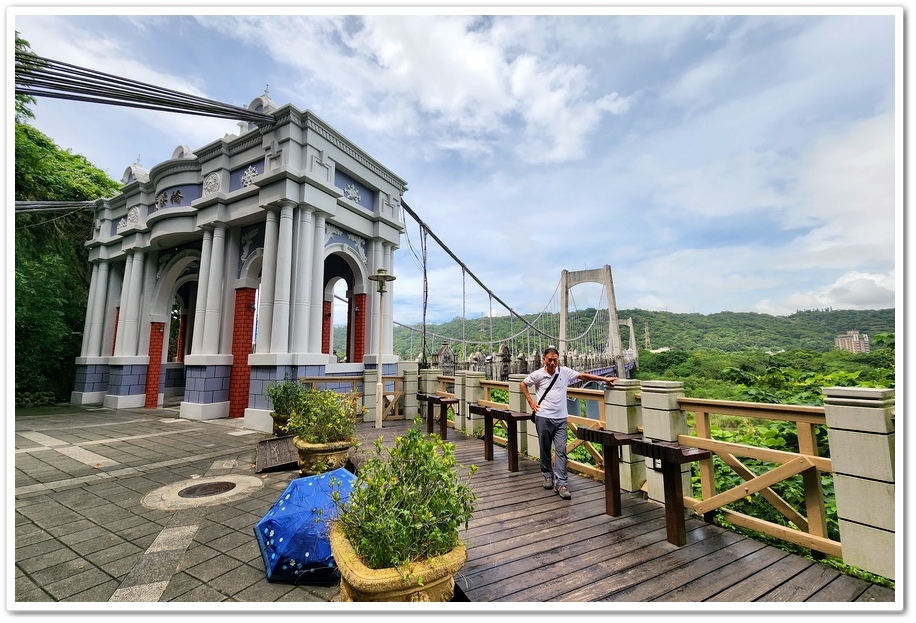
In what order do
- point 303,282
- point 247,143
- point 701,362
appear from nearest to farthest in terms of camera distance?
point 303,282
point 247,143
point 701,362

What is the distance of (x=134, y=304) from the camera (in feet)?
40.7

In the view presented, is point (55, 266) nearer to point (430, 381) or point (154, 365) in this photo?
point (154, 365)

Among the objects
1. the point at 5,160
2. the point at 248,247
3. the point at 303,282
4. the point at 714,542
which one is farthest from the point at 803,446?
the point at 248,247

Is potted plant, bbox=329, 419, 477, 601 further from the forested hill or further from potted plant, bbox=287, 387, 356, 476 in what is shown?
potted plant, bbox=287, 387, 356, 476

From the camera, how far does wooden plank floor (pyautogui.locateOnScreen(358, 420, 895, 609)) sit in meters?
2.11

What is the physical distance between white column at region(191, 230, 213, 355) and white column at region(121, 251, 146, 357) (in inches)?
149

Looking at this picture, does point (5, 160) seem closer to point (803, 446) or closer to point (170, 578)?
point (170, 578)

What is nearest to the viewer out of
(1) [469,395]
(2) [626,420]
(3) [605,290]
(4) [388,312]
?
(2) [626,420]

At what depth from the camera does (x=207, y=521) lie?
3447mm

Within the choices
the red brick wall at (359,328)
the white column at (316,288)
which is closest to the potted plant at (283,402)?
the white column at (316,288)

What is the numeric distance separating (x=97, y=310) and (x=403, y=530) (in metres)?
16.7

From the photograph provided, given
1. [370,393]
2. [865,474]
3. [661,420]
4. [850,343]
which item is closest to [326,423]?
[661,420]

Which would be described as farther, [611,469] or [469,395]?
[469,395]
